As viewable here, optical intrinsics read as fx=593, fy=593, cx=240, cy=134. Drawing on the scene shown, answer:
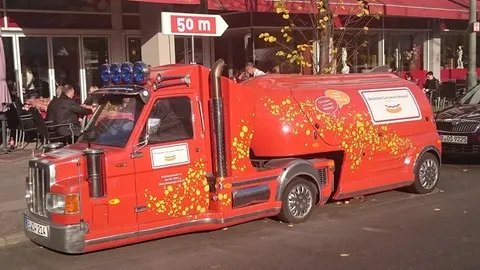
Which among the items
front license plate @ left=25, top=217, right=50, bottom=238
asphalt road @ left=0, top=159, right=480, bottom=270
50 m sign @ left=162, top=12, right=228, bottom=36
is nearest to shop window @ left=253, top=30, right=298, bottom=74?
50 m sign @ left=162, top=12, right=228, bottom=36

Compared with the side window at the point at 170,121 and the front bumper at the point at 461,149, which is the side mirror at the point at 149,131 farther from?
the front bumper at the point at 461,149

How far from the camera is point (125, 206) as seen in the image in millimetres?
6105

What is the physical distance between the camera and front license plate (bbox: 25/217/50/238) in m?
6.03

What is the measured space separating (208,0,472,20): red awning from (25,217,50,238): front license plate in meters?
8.53

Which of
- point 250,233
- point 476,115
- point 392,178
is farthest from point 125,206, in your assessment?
point 476,115

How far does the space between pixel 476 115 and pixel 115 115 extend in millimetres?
7645

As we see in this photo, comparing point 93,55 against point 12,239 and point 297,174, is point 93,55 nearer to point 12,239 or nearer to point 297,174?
point 12,239

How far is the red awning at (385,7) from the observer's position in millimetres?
14104

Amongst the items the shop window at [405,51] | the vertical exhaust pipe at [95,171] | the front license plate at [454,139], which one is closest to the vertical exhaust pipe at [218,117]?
the vertical exhaust pipe at [95,171]

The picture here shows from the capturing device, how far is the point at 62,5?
1538 cm

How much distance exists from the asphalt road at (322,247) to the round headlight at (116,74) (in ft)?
6.17

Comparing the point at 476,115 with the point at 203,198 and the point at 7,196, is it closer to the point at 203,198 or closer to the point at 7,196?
the point at 203,198

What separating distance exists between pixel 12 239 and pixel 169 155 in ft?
7.47

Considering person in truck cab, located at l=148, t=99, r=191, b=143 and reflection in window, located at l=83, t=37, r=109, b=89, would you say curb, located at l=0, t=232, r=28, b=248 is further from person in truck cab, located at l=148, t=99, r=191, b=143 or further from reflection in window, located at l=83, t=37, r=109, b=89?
reflection in window, located at l=83, t=37, r=109, b=89
